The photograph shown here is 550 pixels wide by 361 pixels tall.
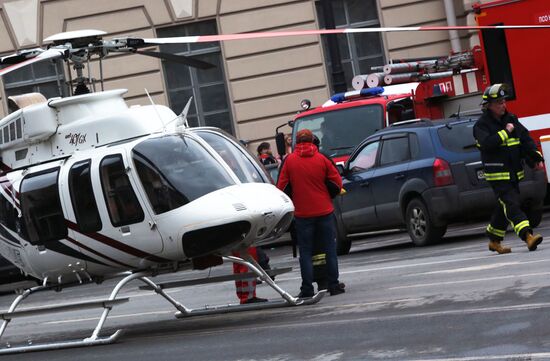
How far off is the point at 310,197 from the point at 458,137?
5285 mm

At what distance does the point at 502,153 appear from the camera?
15992 millimetres

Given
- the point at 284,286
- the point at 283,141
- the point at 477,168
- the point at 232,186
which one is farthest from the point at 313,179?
the point at 283,141

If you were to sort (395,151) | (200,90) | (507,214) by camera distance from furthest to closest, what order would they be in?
(200,90), (395,151), (507,214)

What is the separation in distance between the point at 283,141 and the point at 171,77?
34.3ft

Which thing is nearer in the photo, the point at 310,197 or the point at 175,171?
the point at 175,171

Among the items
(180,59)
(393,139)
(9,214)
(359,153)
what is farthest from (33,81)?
(180,59)

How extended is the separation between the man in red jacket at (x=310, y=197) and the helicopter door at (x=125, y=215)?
1.78 meters

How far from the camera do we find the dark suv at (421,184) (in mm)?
19016

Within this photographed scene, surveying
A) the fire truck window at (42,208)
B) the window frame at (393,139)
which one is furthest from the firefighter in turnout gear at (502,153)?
the fire truck window at (42,208)

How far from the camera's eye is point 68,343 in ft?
44.0

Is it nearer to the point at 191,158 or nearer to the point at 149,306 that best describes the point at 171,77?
the point at 149,306

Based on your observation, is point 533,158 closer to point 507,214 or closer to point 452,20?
point 507,214

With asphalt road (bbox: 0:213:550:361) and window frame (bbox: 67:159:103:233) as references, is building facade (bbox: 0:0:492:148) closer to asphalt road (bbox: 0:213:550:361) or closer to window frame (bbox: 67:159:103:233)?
asphalt road (bbox: 0:213:550:361)

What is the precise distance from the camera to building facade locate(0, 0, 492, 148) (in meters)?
30.9
